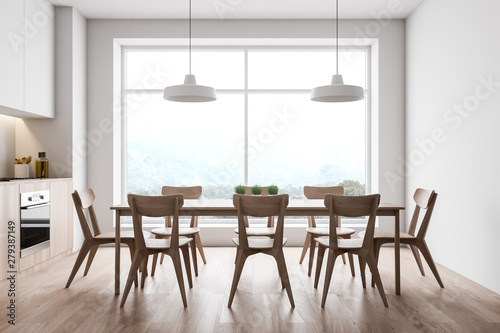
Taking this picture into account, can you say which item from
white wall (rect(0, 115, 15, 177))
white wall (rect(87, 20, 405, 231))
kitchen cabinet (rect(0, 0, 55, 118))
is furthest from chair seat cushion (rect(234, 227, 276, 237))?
white wall (rect(0, 115, 15, 177))

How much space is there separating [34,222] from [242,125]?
3011 millimetres

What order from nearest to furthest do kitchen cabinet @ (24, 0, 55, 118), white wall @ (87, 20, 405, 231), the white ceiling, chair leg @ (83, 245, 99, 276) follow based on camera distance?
chair leg @ (83, 245, 99, 276) < kitchen cabinet @ (24, 0, 55, 118) < the white ceiling < white wall @ (87, 20, 405, 231)

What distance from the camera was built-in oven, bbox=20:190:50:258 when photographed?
3.71 metres

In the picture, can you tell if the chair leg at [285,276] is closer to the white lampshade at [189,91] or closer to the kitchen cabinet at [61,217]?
the white lampshade at [189,91]

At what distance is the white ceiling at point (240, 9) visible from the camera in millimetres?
4770

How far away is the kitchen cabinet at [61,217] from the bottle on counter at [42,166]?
1.02 ft

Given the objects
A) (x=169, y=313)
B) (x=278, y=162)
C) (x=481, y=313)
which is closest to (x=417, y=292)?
(x=481, y=313)

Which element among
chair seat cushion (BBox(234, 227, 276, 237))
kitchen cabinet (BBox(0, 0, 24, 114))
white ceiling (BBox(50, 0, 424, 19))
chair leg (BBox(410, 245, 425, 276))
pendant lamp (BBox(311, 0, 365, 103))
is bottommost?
chair leg (BBox(410, 245, 425, 276))

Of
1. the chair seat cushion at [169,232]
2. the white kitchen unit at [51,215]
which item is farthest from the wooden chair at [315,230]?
the white kitchen unit at [51,215]

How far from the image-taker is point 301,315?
2664 mm

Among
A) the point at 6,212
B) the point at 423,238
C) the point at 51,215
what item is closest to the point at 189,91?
the point at 6,212

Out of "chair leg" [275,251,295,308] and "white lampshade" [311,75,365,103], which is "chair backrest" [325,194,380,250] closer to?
"chair leg" [275,251,295,308]

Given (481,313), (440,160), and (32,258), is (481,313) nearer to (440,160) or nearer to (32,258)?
(440,160)

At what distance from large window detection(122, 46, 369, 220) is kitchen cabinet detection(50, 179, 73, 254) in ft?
3.48
